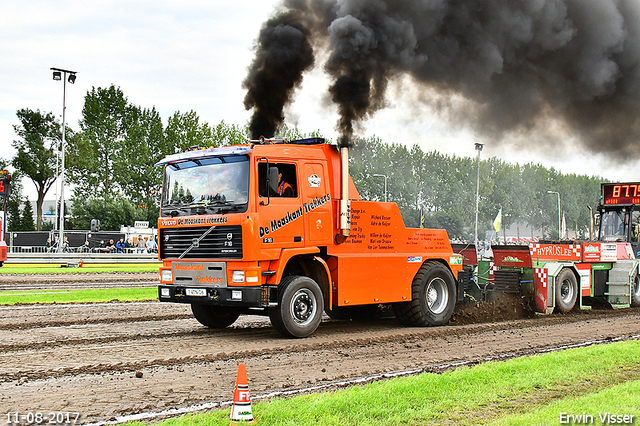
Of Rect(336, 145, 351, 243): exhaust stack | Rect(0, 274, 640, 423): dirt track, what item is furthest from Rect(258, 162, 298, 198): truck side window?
Rect(0, 274, 640, 423): dirt track

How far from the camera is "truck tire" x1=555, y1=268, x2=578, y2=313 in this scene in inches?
566

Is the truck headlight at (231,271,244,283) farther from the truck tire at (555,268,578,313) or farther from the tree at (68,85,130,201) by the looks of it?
the tree at (68,85,130,201)

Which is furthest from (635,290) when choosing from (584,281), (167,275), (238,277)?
(167,275)

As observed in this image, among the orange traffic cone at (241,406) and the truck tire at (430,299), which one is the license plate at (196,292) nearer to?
the truck tire at (430,299)

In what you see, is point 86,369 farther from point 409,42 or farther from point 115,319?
point 409,42

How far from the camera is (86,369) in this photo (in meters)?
7.39

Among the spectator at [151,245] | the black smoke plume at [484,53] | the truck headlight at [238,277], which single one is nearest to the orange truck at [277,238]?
the truck headlight at [238,277]

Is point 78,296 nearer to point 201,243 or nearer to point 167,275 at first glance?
point 167,275

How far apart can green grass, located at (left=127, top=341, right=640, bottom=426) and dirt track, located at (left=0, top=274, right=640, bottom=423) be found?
0.67 m

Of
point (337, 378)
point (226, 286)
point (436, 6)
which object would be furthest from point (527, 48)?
point (337, 378)

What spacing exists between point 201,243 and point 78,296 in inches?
321

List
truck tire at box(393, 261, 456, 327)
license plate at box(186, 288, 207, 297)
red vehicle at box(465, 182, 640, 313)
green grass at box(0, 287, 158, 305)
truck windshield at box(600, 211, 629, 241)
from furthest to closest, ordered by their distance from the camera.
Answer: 1. truck windshield at box(600, 211, 629, 241)
2. green grass at box(0, 287, 158, 305)
3. red vehicle at box(465, 182, 640, 313)
4. truck tire at box(393, 261, 456, 327)
5. license plate at box(186, 288, 207, 297)

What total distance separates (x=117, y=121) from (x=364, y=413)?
223 feet

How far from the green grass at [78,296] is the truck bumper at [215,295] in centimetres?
625
